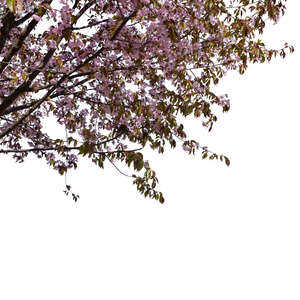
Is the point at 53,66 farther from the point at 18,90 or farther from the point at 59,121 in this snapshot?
the point at 59,121

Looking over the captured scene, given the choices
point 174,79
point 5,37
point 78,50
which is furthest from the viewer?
point 5,37

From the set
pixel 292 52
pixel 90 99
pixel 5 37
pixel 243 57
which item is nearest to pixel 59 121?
pixel 90 99

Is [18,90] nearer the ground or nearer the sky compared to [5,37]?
nearer the ground

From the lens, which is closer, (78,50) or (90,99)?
(78,50)

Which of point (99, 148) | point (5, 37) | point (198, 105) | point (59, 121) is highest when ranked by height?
point (5, 37)

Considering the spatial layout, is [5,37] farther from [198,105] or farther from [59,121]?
[198,105]

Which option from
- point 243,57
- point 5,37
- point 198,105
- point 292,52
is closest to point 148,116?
point 198,105

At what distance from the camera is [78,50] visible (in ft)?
20.2

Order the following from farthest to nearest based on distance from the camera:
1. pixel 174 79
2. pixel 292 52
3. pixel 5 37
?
1. pixel 5 37
2. pixel 292 52
3. pixel 174 79

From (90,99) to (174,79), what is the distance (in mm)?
2020

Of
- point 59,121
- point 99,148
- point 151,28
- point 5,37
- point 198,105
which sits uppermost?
point 5,37

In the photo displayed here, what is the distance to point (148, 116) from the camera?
6156 mm

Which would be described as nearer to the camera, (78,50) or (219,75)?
(78,50)

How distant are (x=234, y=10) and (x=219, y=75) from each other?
4.41ft
